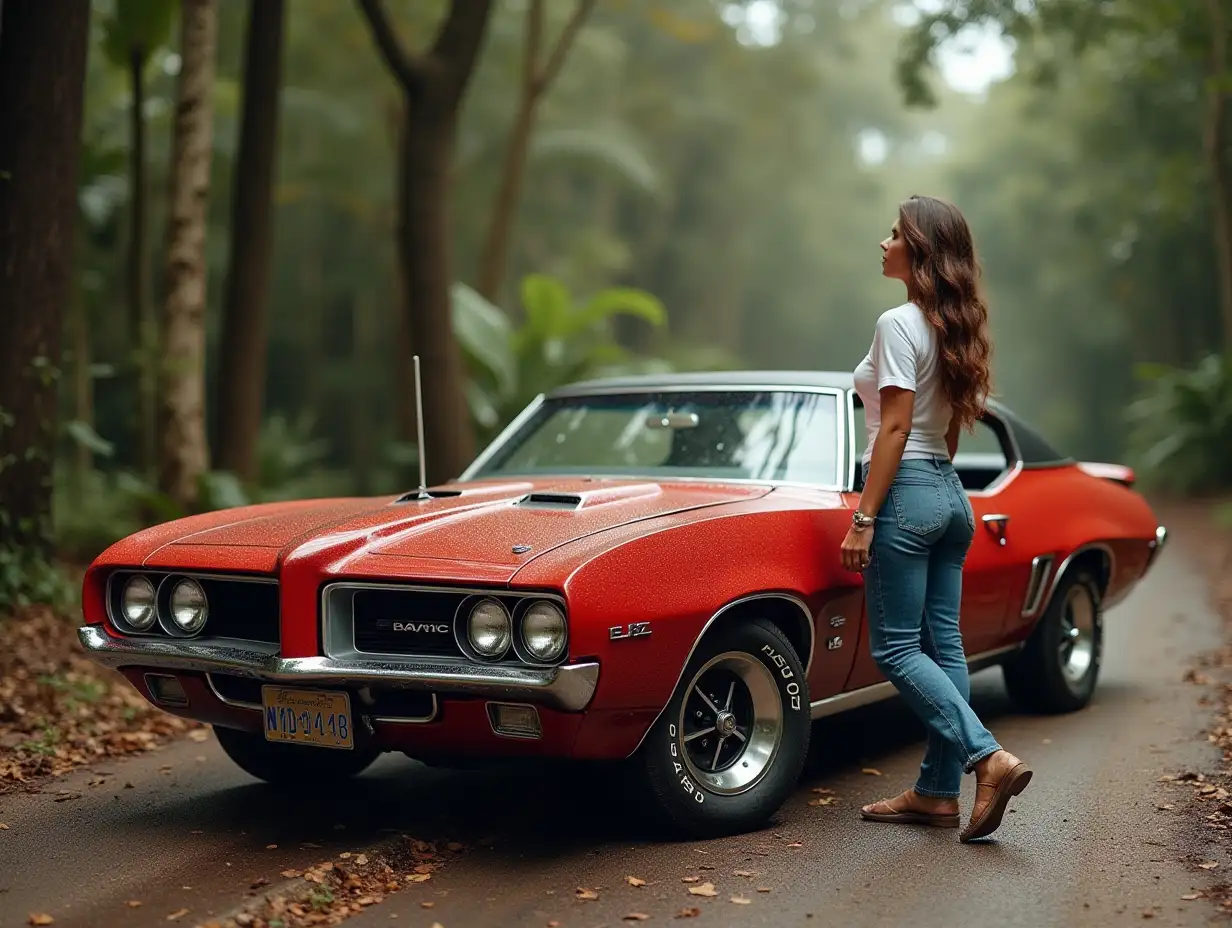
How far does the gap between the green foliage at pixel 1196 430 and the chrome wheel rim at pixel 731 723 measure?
20.1 meters

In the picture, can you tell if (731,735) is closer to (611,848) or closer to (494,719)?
(611,848)

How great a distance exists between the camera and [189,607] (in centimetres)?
522

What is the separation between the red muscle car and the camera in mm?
4629

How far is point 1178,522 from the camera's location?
21.0 metres

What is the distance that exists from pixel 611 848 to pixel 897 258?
217cm

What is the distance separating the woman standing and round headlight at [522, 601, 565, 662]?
1.04 metres

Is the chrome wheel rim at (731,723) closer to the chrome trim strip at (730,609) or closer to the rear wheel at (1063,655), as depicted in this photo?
the chrome trim strip at (730,609)

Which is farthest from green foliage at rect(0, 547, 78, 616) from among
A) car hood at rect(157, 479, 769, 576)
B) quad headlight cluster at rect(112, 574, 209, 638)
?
quad headlight cluster at rect(112, 574, 209, 638)

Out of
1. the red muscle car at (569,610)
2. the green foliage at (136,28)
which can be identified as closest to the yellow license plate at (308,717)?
the red muscle car at (569,610)

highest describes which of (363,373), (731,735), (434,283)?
(434,283)

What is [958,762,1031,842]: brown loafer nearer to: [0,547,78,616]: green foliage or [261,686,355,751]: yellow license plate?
[261,686,355,751]: yellow license plate

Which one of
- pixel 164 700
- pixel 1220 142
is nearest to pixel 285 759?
pixel 164 700

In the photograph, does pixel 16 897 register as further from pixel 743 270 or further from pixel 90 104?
pixel 743 270

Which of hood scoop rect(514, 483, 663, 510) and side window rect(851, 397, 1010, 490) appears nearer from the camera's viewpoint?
hood scoop rect(514, 483, 663, 510)
